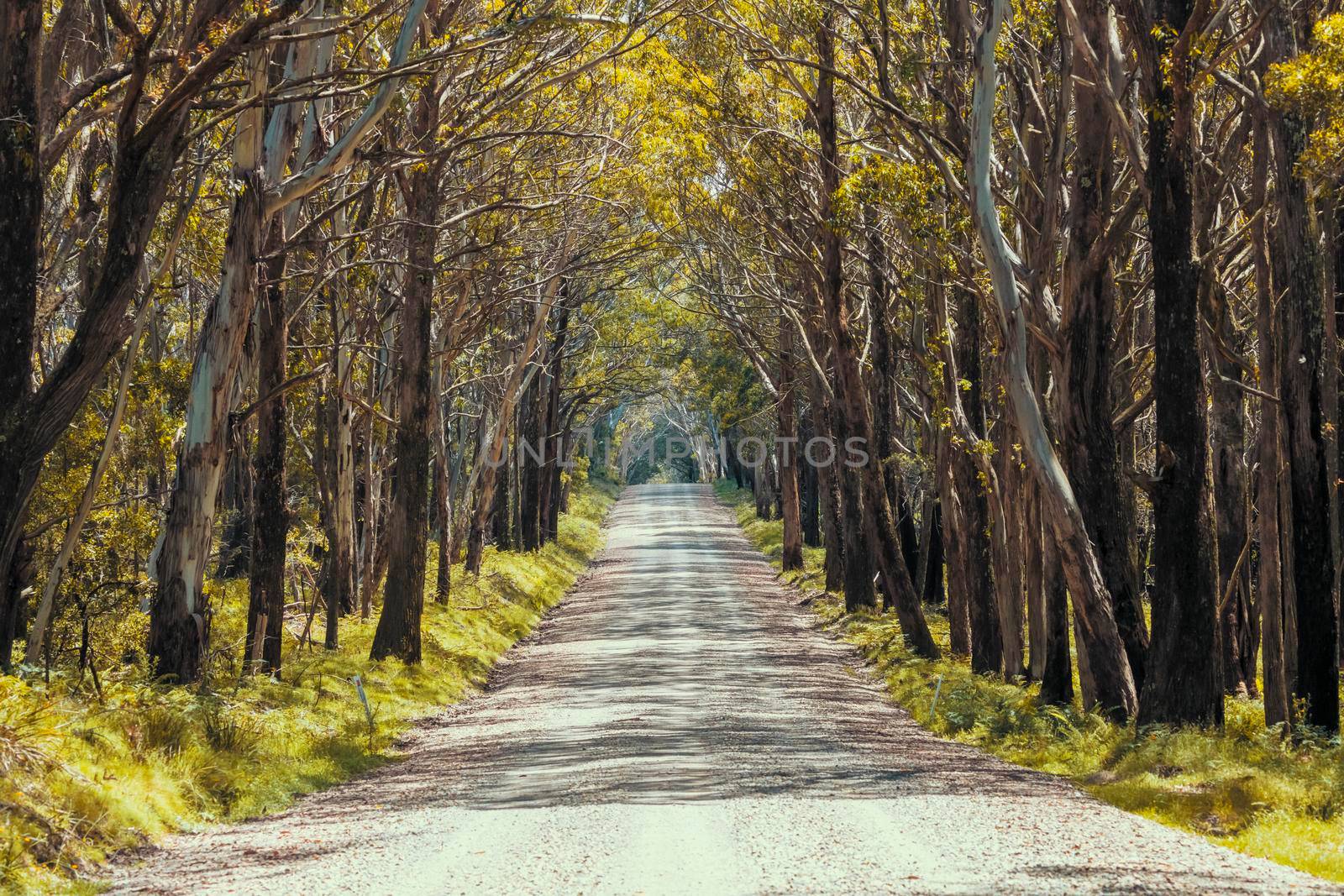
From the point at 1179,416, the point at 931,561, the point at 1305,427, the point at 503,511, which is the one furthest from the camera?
the point at 503,511

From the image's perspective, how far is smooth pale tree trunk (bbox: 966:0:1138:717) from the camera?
49.0 feet

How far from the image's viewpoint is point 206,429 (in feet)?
45.5

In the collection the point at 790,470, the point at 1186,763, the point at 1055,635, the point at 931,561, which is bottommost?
the point at 931,561

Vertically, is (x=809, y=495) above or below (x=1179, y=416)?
below

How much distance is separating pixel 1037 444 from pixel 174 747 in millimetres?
9193

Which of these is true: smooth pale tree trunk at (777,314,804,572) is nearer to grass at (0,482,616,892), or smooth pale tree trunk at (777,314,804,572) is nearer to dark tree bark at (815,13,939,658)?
dark tree bark at (815,13,939,658)

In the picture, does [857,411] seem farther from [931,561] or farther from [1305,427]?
[931,561]

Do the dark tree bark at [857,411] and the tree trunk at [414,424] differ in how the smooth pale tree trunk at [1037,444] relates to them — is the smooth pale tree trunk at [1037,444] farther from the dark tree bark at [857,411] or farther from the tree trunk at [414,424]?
the tree trunk at [414,424]

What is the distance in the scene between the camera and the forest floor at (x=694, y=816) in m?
8.12

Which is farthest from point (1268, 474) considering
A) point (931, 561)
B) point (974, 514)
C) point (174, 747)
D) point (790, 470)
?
point (790, 470)

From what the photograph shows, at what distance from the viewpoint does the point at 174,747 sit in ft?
37.8

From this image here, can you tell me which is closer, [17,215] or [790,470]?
[17,215]

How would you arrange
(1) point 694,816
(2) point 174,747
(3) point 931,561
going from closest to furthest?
(1) point 694,816 → (2) point 174,747 → (3) point 931,561

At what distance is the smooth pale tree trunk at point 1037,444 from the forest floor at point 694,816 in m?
1.92
